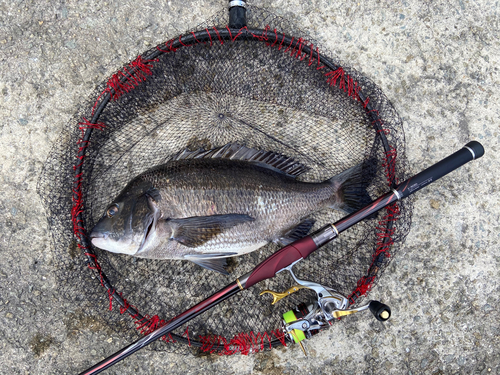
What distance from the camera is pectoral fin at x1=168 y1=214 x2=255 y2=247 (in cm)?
164

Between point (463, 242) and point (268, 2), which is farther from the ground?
point (268, 2)

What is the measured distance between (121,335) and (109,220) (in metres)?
0.79

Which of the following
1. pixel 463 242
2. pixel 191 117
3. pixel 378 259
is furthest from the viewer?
pixel 463 242

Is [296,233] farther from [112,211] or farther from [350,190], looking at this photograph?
[112,211]

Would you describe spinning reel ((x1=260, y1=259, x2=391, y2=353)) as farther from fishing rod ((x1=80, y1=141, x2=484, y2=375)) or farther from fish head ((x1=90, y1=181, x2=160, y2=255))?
fish head ((x1=90, y1=181, x2=160, y2=255))

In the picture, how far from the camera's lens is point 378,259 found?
5.80 feet

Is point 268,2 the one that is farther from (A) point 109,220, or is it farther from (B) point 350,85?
(A) point 109,220

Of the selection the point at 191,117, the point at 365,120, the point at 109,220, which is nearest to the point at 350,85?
the point at 365,120

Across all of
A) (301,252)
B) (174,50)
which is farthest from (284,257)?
(174,50)

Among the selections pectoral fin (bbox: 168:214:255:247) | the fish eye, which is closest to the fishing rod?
pectoral fin (bbox: 168:214:255:247)

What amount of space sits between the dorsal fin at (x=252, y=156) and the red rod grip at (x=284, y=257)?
0.40 metres

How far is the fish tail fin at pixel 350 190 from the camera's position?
1.76 m

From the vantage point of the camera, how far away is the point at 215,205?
1.67m

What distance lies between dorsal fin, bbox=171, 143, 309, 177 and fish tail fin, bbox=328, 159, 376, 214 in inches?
8.2
